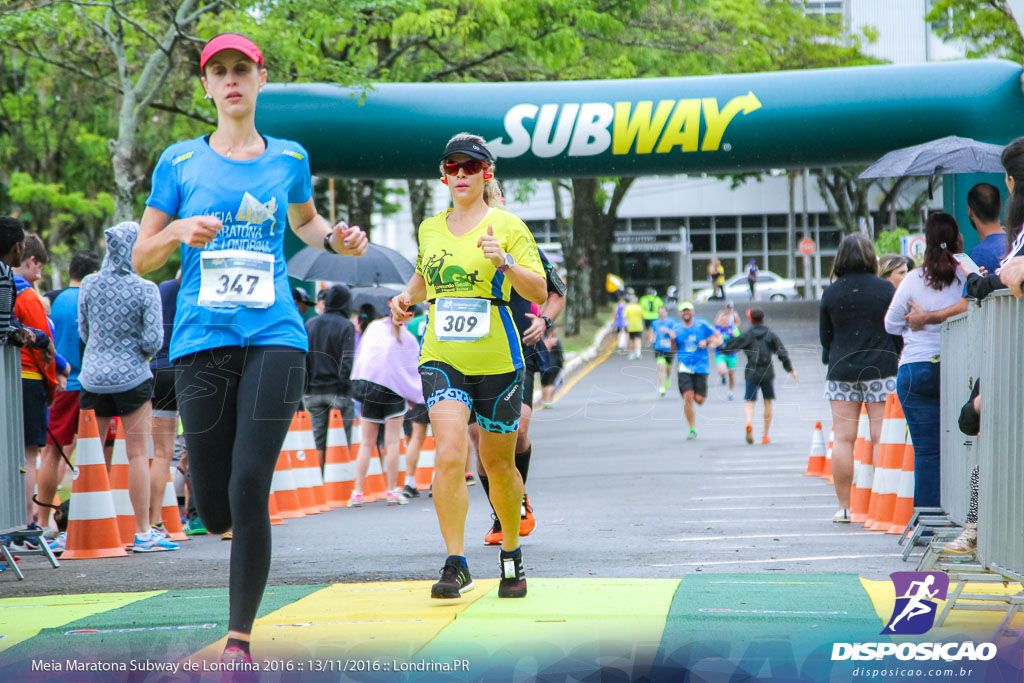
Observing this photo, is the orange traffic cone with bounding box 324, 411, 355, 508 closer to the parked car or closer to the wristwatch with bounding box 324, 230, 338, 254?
the wristwatch with bounding box 324, 230, 338, 254

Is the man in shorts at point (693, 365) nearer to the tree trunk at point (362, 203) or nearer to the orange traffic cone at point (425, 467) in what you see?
the tree trunk at point (362, 203)

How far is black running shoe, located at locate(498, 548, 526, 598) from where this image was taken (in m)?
5.45

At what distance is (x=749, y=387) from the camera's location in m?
16.8

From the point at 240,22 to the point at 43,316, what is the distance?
9073mm

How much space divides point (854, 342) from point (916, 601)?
426cm

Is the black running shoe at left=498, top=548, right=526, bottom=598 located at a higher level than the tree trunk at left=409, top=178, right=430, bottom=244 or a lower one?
lower

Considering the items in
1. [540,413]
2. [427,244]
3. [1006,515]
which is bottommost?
[540,413]

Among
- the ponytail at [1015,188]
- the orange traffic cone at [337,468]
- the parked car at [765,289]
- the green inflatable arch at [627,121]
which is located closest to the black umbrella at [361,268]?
the green inflatable arch at [627,121]

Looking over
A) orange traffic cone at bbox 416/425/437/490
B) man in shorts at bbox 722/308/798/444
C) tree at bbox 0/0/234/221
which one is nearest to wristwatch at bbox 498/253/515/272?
orange traffic cone at bbox 416/425/437/490

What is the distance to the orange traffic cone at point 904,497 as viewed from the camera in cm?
834

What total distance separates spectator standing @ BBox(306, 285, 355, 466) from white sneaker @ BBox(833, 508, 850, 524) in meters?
4.58

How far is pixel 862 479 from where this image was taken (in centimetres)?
937

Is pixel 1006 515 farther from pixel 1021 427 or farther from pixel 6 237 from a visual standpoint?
pixel 6 237

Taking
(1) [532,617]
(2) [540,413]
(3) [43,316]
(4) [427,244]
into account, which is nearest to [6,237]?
(3) [43,316]
